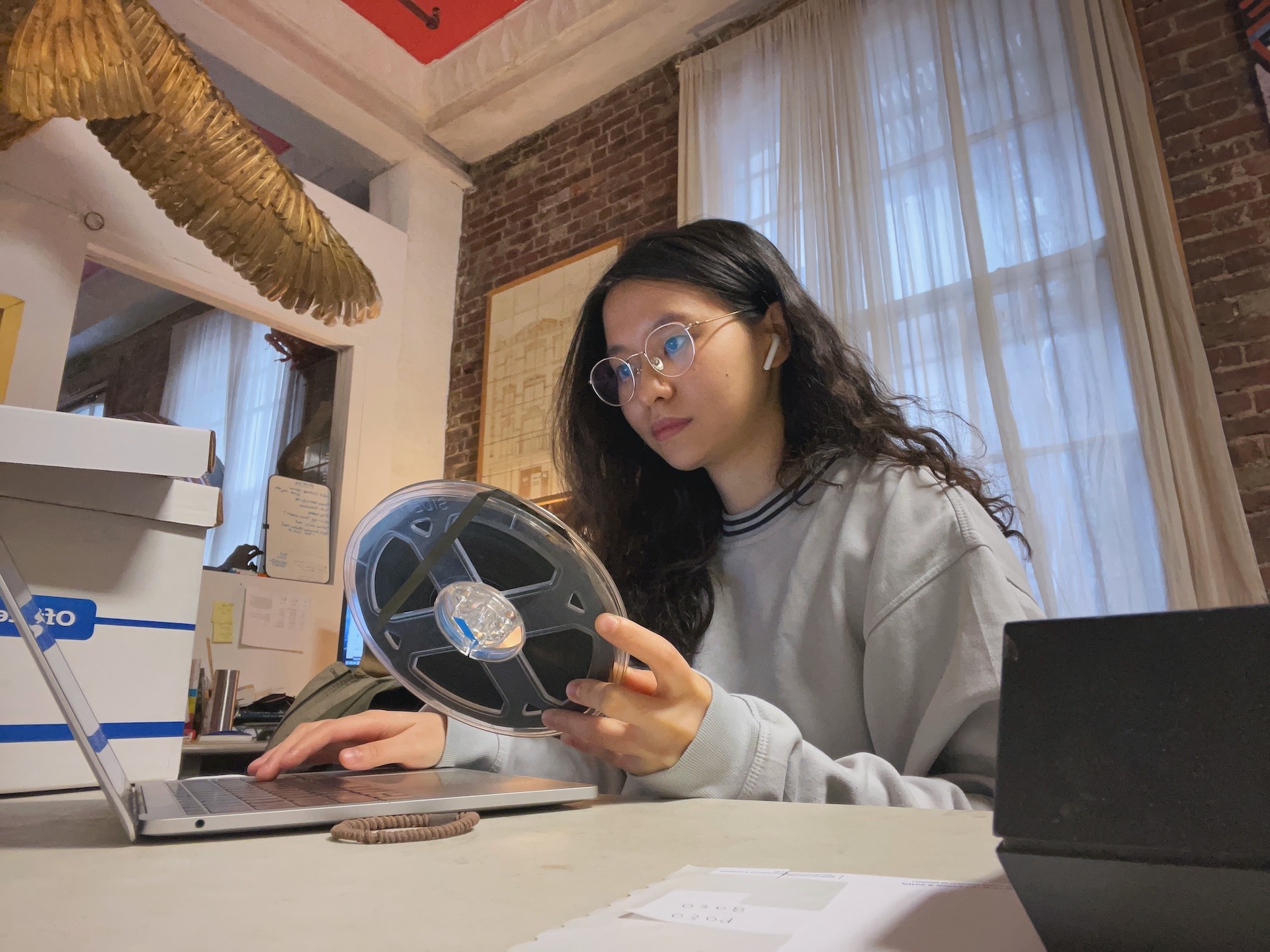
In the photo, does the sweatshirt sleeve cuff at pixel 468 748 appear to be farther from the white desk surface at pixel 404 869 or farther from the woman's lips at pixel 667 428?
the woman's lips at pixel 667 428

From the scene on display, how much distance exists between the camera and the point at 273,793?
28.0 inches

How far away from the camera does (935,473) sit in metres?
1.25

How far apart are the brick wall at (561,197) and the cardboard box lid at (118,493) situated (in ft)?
10.3

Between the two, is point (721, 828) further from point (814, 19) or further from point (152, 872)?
point (814, 19)

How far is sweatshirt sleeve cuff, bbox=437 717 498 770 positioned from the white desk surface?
0.36 metres

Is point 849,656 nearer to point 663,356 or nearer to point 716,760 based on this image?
point 716,760

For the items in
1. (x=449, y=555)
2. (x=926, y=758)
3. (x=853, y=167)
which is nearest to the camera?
(x=449, y=555)

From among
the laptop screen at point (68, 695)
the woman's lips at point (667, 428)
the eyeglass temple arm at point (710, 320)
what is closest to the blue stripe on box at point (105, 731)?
the laptop screen at point (68, 695)

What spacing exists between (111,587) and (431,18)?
4018mm

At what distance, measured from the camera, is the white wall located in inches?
114

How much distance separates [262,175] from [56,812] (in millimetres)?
2387

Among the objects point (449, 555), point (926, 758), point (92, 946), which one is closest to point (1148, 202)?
point (926, 758)

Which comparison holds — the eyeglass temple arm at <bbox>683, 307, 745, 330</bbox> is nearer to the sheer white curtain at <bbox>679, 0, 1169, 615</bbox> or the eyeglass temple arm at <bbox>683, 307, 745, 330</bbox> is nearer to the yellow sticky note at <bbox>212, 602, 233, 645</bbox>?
the sheer white curtain at <bbox>679, 0, 1169, 615</bbox>

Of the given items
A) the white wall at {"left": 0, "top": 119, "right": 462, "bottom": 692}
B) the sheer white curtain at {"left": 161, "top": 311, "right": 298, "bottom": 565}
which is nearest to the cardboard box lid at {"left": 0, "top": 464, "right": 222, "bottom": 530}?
the white wall at {"left": 0, "top": 119, "right": 462, "bottom": 692}
